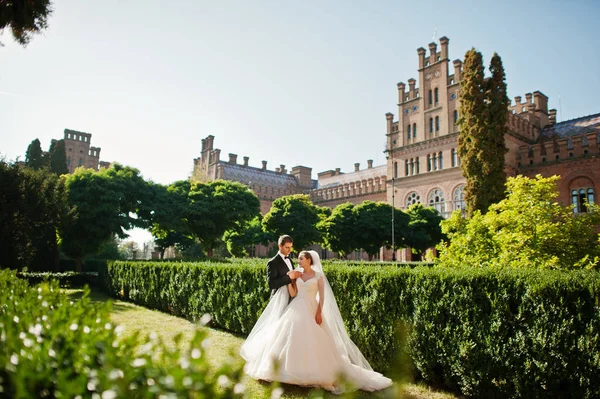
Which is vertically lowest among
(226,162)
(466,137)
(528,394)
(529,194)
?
(528,394)

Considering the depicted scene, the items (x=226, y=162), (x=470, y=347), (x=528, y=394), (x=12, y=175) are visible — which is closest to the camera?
(x=528, y=394)

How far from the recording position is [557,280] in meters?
5.52

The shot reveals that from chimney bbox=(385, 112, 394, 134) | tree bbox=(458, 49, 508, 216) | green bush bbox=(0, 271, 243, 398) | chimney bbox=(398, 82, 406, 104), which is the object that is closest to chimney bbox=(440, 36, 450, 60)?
chimney bbox=(398, 82, 406, 104)

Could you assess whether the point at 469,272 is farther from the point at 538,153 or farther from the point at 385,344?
the point at 538,153

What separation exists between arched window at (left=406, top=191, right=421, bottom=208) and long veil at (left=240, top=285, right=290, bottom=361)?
37.1 metres

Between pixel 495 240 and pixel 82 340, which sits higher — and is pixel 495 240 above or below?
above

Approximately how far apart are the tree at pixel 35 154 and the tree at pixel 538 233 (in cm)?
4371

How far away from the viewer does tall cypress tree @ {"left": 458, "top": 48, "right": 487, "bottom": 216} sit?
28766 mm

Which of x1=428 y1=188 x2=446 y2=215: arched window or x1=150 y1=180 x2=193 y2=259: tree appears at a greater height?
x1=428 y1=188 x2=446 y2=215: arched window

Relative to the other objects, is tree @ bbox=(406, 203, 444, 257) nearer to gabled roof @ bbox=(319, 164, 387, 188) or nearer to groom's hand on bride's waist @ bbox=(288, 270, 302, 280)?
gabled roof @ bbox=(319, 164, 387, 188)

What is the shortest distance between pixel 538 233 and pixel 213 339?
8.17 meters

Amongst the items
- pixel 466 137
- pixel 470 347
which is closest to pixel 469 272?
pixel 470 347

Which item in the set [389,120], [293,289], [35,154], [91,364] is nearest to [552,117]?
[389,120]

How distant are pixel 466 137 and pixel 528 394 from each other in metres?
27.4
